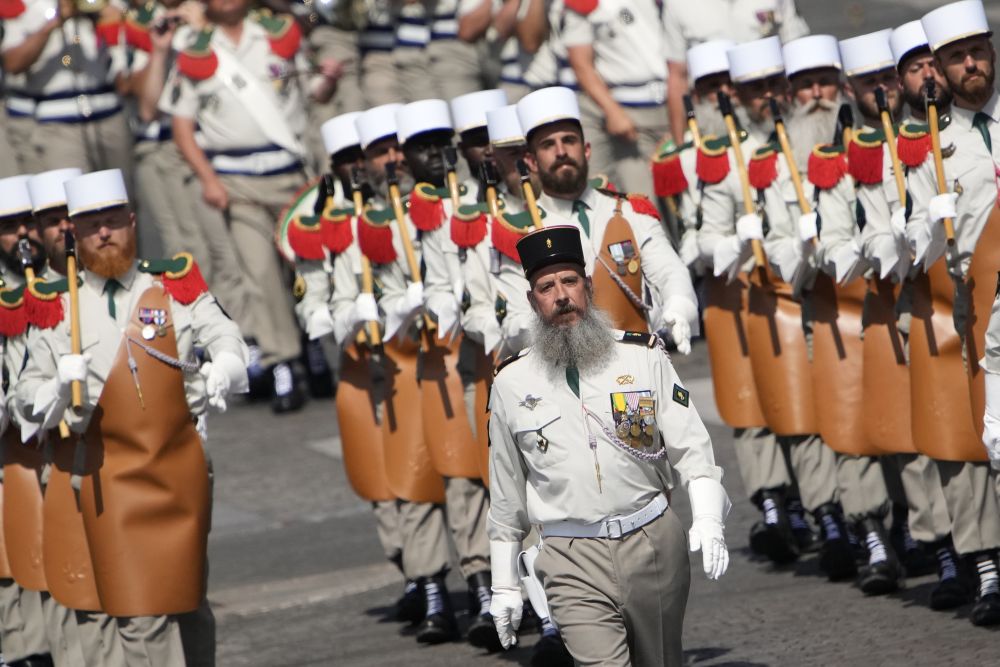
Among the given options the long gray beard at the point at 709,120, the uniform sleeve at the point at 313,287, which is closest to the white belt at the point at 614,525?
the uniform sleeve at the point at 313,287

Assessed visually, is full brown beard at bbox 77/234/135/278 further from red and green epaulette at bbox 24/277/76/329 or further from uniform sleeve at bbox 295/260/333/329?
uniform sleeve at bbox 295/260/333/329

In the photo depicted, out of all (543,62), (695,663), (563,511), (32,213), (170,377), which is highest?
(543,62)

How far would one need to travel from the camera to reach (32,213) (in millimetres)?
10375

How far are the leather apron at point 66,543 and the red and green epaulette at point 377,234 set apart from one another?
6.89ft

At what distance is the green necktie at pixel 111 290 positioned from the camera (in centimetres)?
920

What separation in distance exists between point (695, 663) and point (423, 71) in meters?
8.39

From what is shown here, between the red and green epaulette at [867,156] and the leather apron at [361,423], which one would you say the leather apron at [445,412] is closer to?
the leather apron at [361,423]

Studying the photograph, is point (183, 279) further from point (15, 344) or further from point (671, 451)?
point (671, 451)

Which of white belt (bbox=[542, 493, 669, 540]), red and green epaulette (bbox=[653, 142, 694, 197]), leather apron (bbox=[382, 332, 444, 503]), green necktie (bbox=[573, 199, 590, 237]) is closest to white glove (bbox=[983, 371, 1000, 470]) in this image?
white belt (bbox=[542, 493, 669, 540])

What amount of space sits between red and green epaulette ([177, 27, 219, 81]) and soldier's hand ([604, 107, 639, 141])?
2.89 meters

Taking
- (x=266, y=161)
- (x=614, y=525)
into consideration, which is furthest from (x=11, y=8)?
(x=614, y=525)

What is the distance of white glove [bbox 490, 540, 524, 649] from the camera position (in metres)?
7.33

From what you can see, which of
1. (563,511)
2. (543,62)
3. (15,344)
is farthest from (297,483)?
(563,511)

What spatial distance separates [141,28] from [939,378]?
28.6 feet
